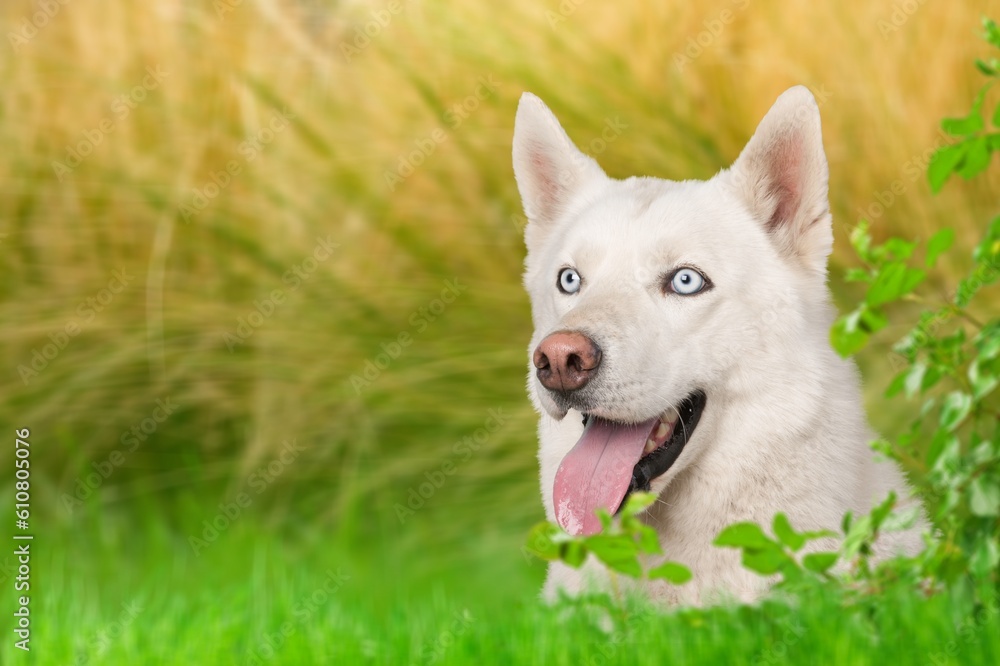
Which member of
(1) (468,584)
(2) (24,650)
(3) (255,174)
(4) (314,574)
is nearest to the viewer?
(2) (24,650)

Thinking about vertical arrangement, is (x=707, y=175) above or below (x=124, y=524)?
above

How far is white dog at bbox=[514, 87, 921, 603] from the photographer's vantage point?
2877mm

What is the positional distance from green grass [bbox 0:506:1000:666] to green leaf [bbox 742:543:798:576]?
0.76 feet

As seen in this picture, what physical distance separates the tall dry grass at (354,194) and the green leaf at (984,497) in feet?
9.31

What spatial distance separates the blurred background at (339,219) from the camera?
16.6 ft

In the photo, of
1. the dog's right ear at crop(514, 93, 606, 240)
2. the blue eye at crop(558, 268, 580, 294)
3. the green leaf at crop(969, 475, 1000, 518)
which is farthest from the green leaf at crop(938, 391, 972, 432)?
the dog's right ear at crop(514, 93, 606, 240)

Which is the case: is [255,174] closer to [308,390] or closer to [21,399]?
[308,390]

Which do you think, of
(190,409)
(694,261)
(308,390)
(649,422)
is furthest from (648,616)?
(190,409)

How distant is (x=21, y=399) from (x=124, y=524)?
819mm

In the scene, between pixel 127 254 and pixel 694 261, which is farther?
pixel 127 254

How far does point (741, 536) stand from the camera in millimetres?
2209

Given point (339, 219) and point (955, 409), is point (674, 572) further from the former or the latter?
point (339, 219)

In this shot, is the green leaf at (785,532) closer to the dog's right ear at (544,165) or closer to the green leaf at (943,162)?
the green leaf at (943,162)

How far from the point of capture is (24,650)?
3.21 metres
